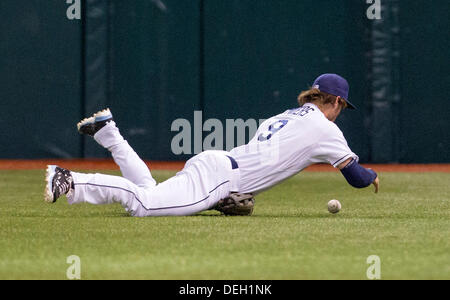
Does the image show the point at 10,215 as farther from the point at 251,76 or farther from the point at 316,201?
the point at 251,76

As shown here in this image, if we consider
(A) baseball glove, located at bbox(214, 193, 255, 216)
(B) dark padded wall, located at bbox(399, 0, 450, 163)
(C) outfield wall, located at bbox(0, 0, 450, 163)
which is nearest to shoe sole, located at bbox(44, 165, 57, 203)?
(A) baseball glove, located at bbox(214, 193, 255, 216)

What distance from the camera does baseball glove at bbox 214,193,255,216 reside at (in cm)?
596

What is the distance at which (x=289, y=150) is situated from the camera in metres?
5.94

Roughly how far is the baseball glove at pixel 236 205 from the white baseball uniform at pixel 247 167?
0.15 feet

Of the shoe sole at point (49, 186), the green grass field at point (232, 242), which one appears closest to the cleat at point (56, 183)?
the shoe sole at point (49, 186)

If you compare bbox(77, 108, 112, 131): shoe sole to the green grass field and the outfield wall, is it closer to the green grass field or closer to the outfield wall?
the green grass field

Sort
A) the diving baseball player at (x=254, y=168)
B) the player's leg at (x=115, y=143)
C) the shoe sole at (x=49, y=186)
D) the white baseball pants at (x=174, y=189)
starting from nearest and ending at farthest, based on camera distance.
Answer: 1. the shoe sole at (x=49, y=186)
2. the white baseball pants at (x=174, y=189)
3. the diving baseball player at (x=254, y=168)
4. the player's leg at (x=115, y=143)

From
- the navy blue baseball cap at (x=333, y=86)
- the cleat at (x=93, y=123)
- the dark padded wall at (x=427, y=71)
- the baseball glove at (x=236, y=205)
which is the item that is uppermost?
the dark padded wall at (x=427, y=71)

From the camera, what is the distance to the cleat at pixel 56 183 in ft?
17.4

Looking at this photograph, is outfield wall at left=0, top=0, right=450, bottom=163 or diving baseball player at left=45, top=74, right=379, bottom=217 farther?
outfield wall at left=0, top=0, right=450, bottom=163

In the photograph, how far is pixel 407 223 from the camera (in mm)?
5574

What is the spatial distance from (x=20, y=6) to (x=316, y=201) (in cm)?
709

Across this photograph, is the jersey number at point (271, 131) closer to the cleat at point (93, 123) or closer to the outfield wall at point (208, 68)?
the cleat at point (93, 123)

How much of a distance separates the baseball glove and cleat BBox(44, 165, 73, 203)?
1.11 meters
